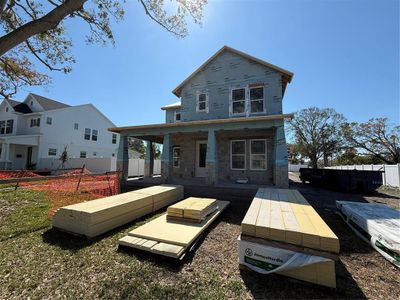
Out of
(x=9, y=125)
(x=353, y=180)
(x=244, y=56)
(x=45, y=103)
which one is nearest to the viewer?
(x=353, y=180)


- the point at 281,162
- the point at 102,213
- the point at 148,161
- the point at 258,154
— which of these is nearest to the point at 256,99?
the point at 258,154

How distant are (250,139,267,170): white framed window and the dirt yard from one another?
6.57 m

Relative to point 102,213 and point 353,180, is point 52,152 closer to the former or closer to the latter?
point 102,213

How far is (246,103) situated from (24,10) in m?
10.8

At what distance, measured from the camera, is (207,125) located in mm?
9109

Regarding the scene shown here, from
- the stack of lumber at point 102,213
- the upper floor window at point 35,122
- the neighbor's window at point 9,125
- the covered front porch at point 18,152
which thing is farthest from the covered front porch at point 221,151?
the neighbor's window at point 9,125

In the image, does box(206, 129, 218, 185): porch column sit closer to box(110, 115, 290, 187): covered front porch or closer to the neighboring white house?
box(110, 115, 290, 187): covered front porch

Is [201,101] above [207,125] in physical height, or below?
above

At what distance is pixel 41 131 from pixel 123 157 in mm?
15274

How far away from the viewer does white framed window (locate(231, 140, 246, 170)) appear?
36.6ft

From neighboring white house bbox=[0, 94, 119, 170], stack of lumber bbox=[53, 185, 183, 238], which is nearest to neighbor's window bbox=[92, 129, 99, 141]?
neighboring white house bbox=[0, 94, 119, 170]

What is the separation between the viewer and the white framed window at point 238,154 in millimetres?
11156

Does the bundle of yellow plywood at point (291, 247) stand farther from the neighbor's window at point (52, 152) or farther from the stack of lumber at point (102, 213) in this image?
the neighbor's window at point (52, 152)

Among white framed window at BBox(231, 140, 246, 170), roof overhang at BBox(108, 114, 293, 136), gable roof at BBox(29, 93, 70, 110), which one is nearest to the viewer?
roof overhang at BBox(108, 114, 293, 136)
